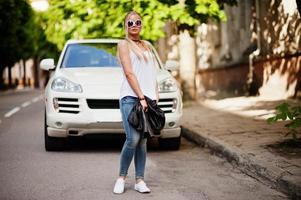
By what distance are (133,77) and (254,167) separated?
6.73ft

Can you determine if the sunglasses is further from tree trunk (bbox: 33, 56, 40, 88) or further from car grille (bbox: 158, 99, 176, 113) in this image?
tree trunk (bbox: 33, 56, 40, 88)

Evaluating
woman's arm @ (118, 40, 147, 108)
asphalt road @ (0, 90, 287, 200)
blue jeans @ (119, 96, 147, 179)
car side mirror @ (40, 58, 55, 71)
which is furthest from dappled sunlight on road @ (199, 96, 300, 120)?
woman's arm @ (118, 40, 147, 108)

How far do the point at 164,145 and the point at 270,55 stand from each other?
30.1ft

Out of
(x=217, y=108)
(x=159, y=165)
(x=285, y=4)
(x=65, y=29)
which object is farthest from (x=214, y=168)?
(x=285, y=4)

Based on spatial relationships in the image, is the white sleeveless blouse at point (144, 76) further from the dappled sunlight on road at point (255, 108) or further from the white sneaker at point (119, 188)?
the dappled sunlight on road at point (255, 108)

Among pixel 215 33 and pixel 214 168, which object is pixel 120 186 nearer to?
pixel 214 168

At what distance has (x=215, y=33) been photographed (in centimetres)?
2431

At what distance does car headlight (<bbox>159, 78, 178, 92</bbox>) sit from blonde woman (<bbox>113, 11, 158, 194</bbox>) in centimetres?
264

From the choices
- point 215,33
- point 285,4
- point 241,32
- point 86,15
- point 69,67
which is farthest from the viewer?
point 215,33

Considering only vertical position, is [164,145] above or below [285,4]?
below

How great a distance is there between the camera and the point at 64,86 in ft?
26.8

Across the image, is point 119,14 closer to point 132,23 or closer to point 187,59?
point 187,59

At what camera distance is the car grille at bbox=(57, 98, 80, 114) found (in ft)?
26.2

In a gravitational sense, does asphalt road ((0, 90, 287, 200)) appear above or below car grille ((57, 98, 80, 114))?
below
